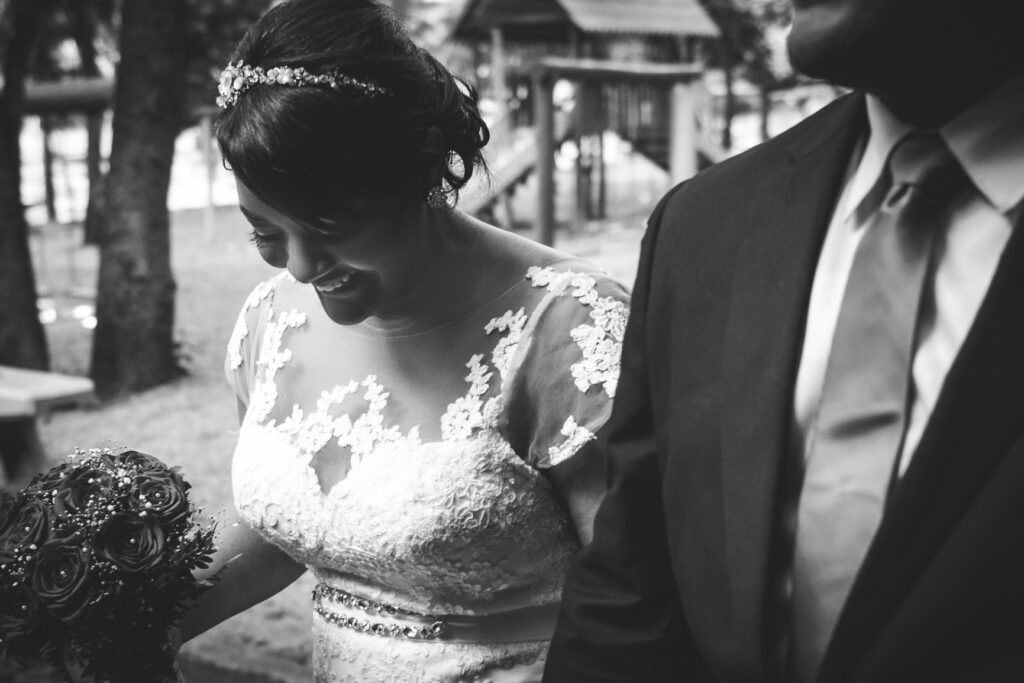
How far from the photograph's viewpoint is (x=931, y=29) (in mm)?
1139

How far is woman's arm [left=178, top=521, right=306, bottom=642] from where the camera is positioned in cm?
237

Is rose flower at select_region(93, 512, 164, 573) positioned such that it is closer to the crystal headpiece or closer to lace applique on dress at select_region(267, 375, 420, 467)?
lace applique on dress at select_region(267, 375, 420, 467)

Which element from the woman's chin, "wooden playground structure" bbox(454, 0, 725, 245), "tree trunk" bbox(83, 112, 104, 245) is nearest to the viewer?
the woman's chin

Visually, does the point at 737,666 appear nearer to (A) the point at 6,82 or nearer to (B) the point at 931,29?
(B) the point at 931,29

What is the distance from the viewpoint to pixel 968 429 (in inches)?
42.9

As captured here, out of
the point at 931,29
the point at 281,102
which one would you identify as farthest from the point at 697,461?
the point at 281,102

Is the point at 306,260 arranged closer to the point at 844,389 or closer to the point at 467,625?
the point at 467,625

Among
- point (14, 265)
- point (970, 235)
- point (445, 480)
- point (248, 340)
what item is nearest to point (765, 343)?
point (970, 235)

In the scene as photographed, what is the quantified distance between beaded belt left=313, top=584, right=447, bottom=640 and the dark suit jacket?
800mm

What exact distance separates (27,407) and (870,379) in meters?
6.34

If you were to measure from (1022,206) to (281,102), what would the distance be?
1.40 metres

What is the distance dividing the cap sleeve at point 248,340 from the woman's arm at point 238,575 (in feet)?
1.29

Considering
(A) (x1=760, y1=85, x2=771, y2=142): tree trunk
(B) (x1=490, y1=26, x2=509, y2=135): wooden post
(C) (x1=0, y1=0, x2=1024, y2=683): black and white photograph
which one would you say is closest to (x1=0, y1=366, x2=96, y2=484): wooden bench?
(C) (x1=0, y1=0, x2=1024, y2=683): black and white photograph

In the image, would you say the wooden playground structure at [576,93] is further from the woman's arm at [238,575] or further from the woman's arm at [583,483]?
the woman's arm at [238,575]
